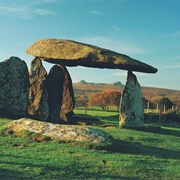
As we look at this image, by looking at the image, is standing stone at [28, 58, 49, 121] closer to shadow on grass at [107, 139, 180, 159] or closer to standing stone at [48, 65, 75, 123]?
standing stone at [48, 65, 75, 123]

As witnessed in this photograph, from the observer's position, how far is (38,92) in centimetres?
2616

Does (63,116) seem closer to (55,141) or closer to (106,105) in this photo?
(55,141)

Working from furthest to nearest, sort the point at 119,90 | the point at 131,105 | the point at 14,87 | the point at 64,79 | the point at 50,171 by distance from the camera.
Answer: the point at 119,90 → the point at 64,79 → the point at 131,105 → the point at 14,87 → the point at 50,171

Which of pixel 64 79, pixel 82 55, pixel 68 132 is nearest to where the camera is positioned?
pixel 68 132

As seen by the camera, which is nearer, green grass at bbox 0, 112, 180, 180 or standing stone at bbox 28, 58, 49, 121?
green grass at bbox 0, 112, 180, 180

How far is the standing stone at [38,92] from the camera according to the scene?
25.6 metres

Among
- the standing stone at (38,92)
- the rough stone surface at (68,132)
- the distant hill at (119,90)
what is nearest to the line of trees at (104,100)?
the standing stone at (38,92)

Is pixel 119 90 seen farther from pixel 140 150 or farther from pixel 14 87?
pixel 140 150

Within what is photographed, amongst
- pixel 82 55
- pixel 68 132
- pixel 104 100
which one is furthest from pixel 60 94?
pixel 104 100

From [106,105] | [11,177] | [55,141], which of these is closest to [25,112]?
[55,141]

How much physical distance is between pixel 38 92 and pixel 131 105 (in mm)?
7692

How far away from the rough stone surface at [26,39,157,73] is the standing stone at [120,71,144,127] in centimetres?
122

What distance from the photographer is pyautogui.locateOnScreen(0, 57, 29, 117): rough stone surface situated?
Answer: 24.0 meters

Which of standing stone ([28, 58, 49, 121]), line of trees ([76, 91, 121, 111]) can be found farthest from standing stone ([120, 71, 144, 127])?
line of trees ([76, 91, 121, 111])
